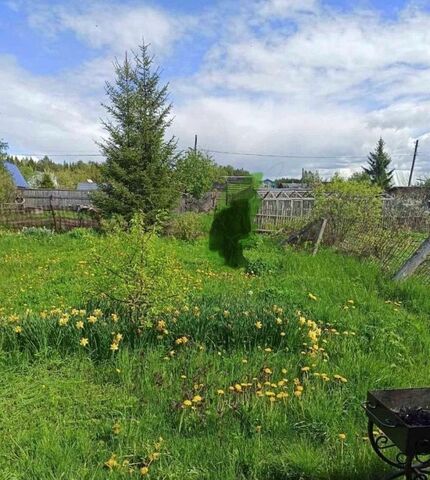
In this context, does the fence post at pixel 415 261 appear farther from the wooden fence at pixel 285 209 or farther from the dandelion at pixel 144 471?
the wooden fence at pixel 285 209

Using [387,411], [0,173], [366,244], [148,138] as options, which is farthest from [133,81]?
[387,411]

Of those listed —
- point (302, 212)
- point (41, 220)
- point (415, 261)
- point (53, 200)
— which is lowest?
point (415, 261)

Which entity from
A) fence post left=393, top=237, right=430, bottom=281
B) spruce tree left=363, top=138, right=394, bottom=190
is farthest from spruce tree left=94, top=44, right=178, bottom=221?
spruce tree left=363, top=138, right=394, bottom=190

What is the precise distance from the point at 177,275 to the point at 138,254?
569 millimetres

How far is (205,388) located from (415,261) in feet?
17.2

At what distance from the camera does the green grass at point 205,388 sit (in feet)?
8.03

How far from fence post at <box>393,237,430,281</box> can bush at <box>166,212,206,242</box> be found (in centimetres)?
729

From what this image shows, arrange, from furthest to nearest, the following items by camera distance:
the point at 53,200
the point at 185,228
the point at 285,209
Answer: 1. the point at 53,200
2. the point at 285,209
3. the point at 185,228

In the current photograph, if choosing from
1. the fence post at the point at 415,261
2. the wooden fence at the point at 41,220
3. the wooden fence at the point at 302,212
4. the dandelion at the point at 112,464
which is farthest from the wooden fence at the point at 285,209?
the dandelion at the point at 112,464

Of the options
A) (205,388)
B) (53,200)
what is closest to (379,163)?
(53,200)

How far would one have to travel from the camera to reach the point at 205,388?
10.6 ft

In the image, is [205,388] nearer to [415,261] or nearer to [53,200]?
[415,261]

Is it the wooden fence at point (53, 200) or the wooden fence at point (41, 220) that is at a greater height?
Result: the wooden fence at point (53, 200)

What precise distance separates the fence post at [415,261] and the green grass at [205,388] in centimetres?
143
